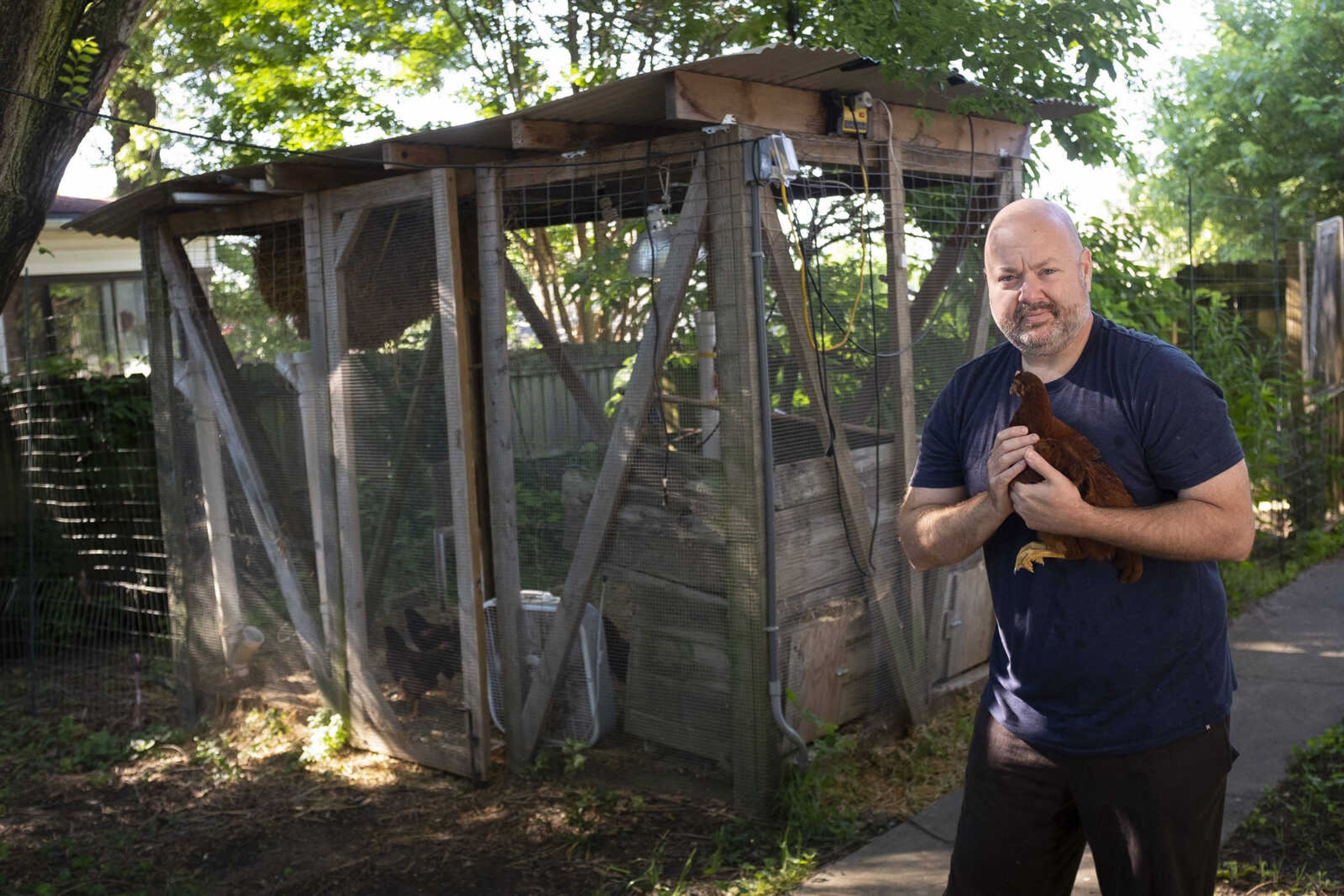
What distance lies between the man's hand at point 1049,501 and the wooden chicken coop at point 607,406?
2183 millimetres

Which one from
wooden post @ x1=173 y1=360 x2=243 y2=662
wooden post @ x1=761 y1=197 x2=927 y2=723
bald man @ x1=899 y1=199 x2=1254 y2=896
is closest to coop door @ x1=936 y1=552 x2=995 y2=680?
wooden post @ x1=761 y1=197 x2=927 y2=723

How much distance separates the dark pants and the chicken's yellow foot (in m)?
0.35

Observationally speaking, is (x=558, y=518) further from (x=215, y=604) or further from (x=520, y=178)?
(x=215, y=604)

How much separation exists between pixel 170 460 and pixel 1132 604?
5397mm

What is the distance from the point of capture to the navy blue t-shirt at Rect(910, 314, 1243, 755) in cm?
216

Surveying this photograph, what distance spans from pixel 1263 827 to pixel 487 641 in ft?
10.0

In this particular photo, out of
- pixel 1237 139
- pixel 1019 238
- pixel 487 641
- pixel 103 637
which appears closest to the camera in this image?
pixel 1019 238

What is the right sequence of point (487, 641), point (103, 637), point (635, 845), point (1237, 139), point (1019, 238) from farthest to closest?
point (1237, 139) < point (103, 637) < point (487, 641) < point (635, 845) < point (1019, 238)

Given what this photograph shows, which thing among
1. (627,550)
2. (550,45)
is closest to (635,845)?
(627,550)

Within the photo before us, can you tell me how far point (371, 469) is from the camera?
5.38 metres

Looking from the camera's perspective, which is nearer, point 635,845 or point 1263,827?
point 1263,827

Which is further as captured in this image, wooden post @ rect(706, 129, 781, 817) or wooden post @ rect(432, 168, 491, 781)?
wooden post @ rect(432, 168, 491, 781)

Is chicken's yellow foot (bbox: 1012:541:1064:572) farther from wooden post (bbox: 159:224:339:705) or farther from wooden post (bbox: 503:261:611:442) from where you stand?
wooden post (bbox: 159:224:339:705)

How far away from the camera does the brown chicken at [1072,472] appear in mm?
2154
